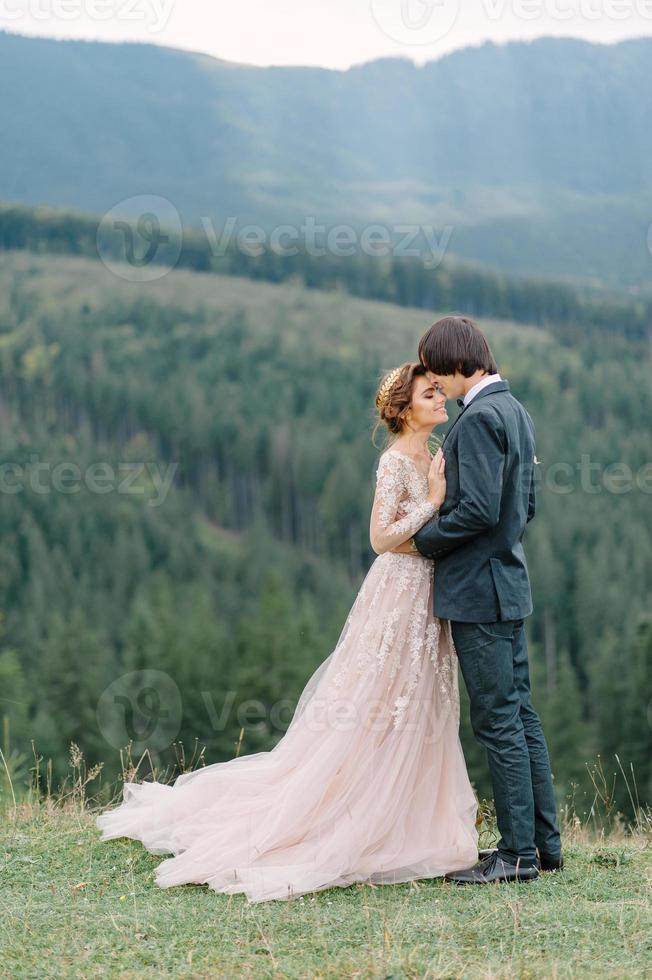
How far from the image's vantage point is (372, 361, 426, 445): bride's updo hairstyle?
204 inches

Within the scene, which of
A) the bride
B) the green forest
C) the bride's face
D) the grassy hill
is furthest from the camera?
the green forest

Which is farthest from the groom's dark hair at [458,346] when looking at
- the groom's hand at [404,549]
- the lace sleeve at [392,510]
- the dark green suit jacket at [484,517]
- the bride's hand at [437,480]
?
the groom's hand at [404,549]

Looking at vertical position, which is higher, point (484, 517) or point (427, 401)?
point (427, 401)

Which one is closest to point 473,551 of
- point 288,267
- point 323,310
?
point 323,310

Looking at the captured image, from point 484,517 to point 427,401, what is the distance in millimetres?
750

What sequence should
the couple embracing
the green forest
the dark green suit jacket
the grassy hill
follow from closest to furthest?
the grassy hill < the dark green suit jacket < the couple embracing < the green forest

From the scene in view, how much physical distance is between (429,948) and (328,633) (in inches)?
2278

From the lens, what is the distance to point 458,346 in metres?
4.89

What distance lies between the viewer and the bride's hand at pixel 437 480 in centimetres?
498

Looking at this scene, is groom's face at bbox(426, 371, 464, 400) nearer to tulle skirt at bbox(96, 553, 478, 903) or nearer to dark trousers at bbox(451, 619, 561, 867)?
tulle skirt at bbox(96, 553, 478, 903)

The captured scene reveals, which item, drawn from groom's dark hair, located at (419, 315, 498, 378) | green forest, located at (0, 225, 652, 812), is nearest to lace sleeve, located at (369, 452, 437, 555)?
groom's dark hair, located at (419, 315, 498, 378)

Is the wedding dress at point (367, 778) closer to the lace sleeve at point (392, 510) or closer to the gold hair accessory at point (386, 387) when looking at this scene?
the lace sleeve at point (392, 510)

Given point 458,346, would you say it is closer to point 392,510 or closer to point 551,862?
point 392,510

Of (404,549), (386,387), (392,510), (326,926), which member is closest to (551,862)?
(326,926)
